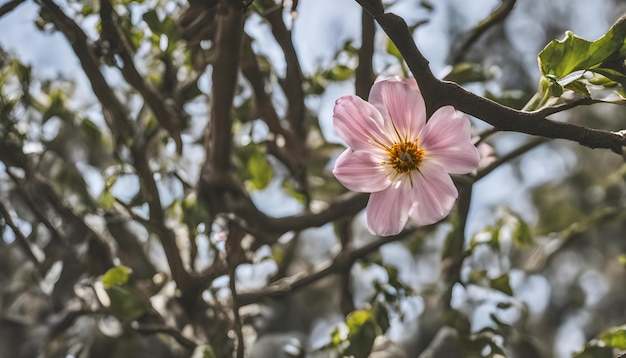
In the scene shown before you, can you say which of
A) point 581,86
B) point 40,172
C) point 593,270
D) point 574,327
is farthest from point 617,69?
point 593,270

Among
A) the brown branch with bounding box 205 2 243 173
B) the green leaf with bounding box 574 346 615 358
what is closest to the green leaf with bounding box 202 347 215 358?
the brown branch with bounding box 205 2 243 173

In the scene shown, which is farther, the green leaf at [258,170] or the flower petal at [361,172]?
the green leaf at [258,170]

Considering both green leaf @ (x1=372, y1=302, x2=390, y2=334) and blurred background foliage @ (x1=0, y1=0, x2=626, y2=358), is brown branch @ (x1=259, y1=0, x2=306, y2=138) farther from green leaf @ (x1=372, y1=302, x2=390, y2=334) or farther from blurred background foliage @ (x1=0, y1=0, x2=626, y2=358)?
green leaf @ (x1=372, y1=302, x2=390, y2=334)

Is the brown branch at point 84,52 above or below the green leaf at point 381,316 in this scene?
above

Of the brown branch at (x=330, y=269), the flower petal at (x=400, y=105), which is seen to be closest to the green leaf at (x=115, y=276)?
the brown branch at (x=330, y=269)

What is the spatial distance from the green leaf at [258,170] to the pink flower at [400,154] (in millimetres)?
237

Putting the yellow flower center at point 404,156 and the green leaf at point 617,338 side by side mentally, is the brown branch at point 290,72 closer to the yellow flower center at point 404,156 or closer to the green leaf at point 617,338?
the yellow flower center at point 404,156

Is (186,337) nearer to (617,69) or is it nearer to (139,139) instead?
(139,139)

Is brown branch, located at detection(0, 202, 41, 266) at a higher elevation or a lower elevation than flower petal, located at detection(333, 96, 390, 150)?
lower

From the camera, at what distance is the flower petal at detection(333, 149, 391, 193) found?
0.37m

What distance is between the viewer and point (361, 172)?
0.38 meters

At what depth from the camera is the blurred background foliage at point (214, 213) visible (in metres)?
0.52

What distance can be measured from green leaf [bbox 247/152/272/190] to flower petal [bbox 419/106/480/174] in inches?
10.5

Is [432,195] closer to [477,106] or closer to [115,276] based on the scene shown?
[477,106]
